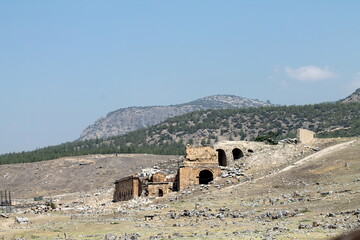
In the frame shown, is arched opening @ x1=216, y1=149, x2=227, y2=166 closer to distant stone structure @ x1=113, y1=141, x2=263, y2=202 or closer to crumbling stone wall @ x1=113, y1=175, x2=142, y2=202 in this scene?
distant stone structure @ x1=113, y1=141, x2=263, y2=202

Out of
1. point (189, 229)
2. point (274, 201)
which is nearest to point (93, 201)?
point (274, 201)

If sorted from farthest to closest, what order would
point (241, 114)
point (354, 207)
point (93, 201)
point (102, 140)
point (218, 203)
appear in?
point (102, 140) → point (241, 114) → point (93, 201) → point (218, 203) → point (354, 207)

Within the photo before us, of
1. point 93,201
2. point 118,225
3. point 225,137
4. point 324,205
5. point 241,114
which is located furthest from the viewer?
point 241,114

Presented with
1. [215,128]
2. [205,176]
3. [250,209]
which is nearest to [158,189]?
[205,176]

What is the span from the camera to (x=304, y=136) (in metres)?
62.2

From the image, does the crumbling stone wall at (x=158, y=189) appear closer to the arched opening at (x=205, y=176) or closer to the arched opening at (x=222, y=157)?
the arched opening at (x=205, y=176)

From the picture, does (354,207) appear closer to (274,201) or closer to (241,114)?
(274,201)

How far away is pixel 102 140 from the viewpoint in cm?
17038

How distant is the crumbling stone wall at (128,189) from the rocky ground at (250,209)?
363cm

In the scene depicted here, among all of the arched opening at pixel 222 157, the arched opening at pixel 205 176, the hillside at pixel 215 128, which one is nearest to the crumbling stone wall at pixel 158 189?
the arched opening at pixel 205 176

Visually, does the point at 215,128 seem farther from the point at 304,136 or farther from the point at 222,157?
the point at 304,136

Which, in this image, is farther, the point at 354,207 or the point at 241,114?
the point at 241,114

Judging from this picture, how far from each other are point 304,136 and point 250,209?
2327 cm

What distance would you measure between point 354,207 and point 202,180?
25345 mm
